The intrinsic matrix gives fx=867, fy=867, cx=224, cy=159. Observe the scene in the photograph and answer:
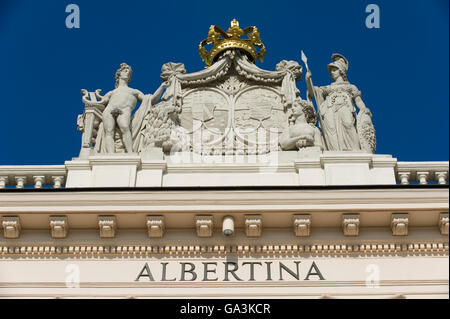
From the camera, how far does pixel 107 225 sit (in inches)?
534

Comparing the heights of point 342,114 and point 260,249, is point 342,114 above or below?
above

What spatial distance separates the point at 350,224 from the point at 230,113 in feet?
14.0

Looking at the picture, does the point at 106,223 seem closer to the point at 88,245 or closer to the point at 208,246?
the point at 88,245

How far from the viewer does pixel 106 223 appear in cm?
1356

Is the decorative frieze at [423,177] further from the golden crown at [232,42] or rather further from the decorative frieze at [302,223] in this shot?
the golden crown at [232,42]

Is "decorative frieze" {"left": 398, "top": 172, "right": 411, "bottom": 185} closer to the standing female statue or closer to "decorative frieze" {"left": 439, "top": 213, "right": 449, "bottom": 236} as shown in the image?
the standing female statue

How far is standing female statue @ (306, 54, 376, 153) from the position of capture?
15.9 m

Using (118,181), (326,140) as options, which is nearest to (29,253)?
(118,181)

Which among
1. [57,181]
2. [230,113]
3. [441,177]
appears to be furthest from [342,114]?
Answer: [57,181]

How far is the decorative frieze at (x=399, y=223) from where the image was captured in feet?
44.2

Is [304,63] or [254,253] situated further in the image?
[304,63]

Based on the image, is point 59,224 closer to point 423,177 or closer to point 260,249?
point 260,249
